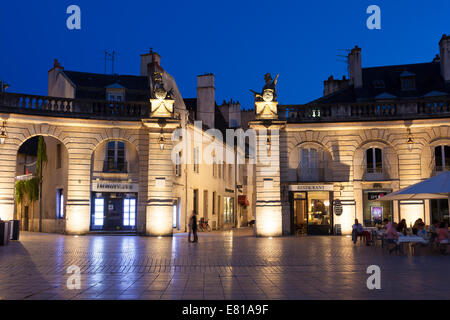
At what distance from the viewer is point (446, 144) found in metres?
24.1

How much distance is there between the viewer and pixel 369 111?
973 inches

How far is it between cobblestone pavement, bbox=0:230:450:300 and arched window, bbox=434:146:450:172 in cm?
1057

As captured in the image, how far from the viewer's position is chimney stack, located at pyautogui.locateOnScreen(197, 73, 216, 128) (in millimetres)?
33531

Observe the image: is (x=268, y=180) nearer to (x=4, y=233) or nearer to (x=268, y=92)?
(x=268, y=92)

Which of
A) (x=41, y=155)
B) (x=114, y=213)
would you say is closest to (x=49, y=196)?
(x=41, y=155)

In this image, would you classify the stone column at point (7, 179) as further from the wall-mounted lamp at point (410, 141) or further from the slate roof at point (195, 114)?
the wall-mounted lamp at point (410, 141)

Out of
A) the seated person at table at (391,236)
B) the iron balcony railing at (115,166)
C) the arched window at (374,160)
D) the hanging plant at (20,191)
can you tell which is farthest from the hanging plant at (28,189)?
the seated person at table at (391,236)

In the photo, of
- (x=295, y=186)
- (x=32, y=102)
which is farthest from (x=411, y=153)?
(x=32, y=102)

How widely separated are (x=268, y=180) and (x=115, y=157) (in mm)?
7583

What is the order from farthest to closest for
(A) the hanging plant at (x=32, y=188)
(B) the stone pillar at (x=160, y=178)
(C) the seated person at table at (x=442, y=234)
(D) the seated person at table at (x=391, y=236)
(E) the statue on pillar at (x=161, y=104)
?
(A) the hanging plant at (x=32, y=188) → (E) the statue on pillar at (x=161, y=104) → (B) the stone pillar at (x=160, y=178) → (D) the seated person at table at (x=391, y=236) → (C) the seated person at table at (x=442, y=234)

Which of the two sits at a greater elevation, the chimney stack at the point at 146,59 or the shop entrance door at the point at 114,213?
the chimney stack at the point at 146,59

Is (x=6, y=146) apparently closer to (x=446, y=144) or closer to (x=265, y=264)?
(x=265, y=264)

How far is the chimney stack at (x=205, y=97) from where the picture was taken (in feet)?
110
